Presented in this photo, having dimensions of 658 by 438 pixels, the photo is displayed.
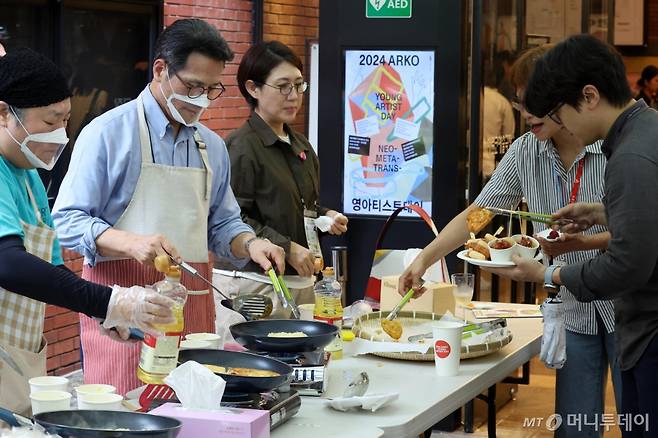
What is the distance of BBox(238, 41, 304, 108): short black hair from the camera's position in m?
4.79

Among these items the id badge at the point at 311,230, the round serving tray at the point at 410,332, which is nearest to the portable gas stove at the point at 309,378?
the round serving tray at the point at 410,332

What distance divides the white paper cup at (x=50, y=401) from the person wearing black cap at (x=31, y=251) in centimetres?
17

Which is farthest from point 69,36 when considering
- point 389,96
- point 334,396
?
point 334,396

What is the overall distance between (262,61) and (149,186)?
4.40ft

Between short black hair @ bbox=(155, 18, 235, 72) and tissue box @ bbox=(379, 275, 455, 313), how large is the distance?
1.18 m

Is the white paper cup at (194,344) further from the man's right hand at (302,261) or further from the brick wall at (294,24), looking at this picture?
the brick wall at (294,24)

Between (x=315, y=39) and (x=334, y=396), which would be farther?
(x=315, y=39)

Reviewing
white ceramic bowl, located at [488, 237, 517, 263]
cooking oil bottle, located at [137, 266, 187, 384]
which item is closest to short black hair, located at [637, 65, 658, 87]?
white ceramic bowl, located at [488, 237, 517, 263]

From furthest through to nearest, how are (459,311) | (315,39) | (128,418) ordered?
(315,39) < (459,311) < (128,418)

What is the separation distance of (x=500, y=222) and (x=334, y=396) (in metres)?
3.57

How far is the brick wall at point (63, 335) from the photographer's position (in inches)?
251

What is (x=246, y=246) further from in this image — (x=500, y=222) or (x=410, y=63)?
(x=500, y=222)

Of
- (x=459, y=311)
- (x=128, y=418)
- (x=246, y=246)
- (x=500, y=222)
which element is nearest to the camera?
(x=128, y=418)

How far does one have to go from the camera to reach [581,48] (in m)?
3.22
